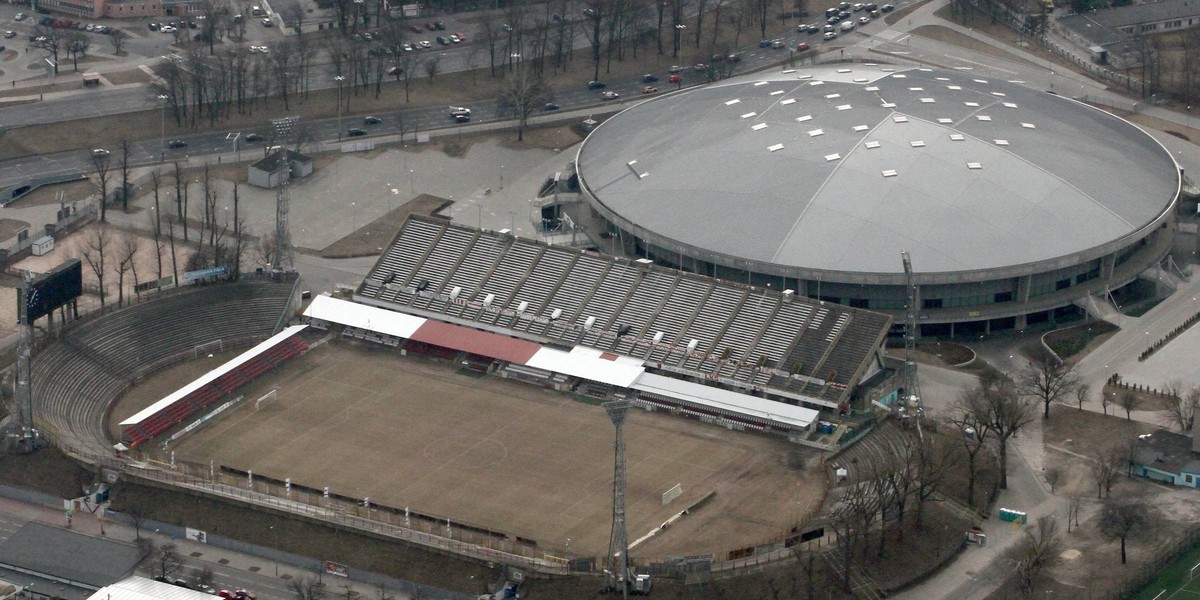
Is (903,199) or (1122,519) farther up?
(903,199)

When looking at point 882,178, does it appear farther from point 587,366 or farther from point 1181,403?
point 1181,403

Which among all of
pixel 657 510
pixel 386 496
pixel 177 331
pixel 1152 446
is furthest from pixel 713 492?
pixel 177 331

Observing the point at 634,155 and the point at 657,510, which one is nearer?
the point at 657,510

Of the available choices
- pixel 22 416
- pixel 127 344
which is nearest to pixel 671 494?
pixel 22 416

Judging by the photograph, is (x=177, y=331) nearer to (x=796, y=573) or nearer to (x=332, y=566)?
(x=332, y=566)

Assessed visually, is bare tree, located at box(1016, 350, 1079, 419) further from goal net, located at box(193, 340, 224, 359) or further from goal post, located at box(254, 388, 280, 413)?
goal net, located at box(193, 340, 224, 359)

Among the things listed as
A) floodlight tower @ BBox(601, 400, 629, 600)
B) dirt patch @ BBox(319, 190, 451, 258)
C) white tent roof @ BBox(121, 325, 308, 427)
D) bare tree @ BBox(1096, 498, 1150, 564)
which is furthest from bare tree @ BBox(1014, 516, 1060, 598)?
dirt patch @ BBox(319, 190, 451, 258)

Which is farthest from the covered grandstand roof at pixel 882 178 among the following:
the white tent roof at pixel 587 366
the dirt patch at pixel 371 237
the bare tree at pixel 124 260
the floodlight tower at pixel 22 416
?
the floodlight tower at pixel 22 416
